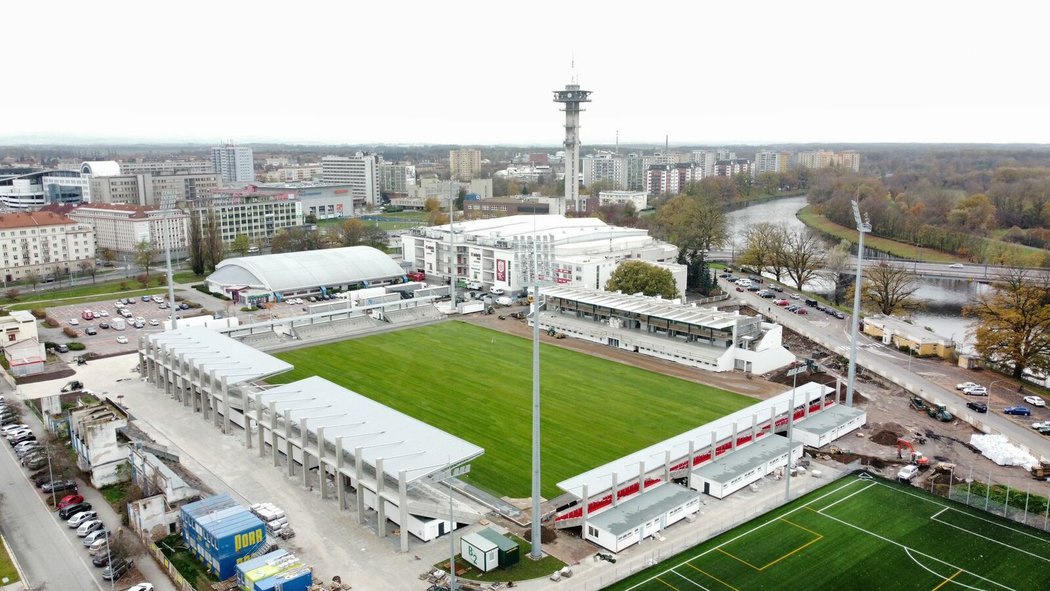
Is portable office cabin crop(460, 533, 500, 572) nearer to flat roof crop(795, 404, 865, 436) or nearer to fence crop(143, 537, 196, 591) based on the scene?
fence crop(143, 537, 196, 591)

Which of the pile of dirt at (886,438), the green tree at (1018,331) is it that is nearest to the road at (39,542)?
the pile of dirt at (886,438)

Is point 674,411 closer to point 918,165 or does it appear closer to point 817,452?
point 817,452

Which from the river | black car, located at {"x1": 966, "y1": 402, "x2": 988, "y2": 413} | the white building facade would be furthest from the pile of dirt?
the white building facade

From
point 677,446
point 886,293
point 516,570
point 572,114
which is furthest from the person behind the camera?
point 572,114

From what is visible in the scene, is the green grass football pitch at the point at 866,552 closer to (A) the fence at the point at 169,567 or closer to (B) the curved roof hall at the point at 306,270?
(A) the fence at the point at 169,567

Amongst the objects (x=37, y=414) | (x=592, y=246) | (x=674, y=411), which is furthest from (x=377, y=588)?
(x=592, y=246)

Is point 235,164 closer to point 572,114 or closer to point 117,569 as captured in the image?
point 572,114

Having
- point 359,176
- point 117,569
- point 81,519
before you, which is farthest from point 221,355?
point 359,176
